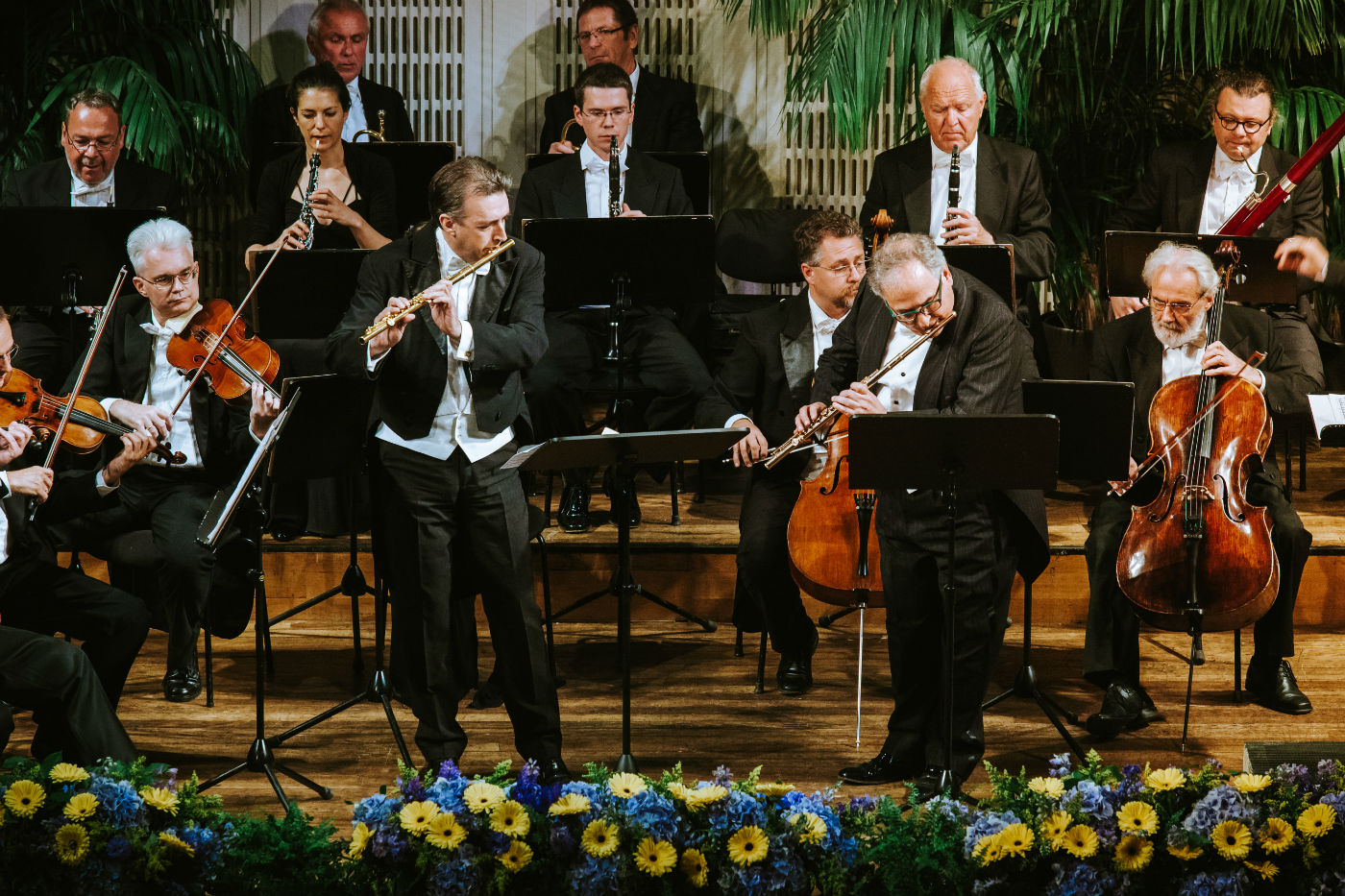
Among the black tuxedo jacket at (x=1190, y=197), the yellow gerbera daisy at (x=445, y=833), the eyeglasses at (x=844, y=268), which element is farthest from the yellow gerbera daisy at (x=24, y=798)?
the black tuxedo jacket at (x=1190, y=197)

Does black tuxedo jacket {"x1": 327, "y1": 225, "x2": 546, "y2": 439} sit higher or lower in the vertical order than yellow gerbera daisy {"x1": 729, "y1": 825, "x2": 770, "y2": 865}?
higher

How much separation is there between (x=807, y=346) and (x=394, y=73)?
3053 mm

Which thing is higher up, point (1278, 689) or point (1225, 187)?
point (1225, 187)

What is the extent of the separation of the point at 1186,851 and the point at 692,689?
79.8 inches

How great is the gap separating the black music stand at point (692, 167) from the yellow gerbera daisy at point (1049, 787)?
3.12 meters

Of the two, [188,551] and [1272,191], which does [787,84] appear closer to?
[1272,191]

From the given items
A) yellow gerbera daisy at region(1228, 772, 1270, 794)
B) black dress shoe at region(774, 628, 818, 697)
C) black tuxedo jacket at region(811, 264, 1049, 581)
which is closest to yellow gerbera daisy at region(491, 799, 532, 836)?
yellow gerbera daisy at region(1228, 772, 1270, 794)

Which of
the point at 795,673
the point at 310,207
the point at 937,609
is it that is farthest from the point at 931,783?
the point at 310,207

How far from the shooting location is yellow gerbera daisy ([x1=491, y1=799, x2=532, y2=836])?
2684 mm

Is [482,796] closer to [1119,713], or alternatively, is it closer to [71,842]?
[71,842]

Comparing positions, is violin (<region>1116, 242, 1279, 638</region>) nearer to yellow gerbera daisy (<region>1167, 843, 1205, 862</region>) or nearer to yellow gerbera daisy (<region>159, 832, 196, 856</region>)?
yellow gerbera daisy (<region>1167, 843, 1205, 862</region>)

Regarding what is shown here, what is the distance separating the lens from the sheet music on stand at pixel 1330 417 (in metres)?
3.93

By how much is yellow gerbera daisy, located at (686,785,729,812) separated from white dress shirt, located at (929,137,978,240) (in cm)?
270

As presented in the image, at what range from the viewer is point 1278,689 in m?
4.27
